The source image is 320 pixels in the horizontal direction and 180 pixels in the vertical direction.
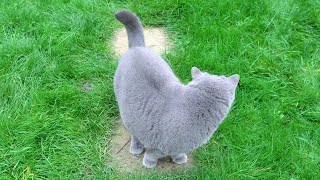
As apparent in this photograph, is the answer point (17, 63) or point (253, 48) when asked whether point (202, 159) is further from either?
point (17, 63)

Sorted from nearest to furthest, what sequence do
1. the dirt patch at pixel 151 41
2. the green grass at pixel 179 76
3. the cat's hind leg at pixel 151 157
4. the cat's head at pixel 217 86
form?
the cat's head at pixel 217 86 < the cat's hind leg at pixel 151 157 < the green grass at pixel 179 76 < the dirt patch at pixel 151 41

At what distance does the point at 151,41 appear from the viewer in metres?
3.34

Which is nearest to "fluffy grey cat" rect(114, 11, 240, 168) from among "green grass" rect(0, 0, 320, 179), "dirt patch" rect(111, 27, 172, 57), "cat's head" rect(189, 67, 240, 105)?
"cat's head" rect(189, 67, 240, 105)

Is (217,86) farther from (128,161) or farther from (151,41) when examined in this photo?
(151,41)

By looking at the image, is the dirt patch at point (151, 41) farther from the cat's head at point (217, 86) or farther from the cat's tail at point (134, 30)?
the cat's head at point (217, 86)

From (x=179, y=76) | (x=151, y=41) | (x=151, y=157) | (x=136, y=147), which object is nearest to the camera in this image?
(x=151, y=157)

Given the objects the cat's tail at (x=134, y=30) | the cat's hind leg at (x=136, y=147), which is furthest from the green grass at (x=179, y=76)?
the cat's tail at (x=134, y=30)

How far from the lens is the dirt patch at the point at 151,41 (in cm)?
324

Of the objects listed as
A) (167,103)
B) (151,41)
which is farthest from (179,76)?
(167,103)

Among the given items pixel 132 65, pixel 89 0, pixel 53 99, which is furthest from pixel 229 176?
pixel 89 0

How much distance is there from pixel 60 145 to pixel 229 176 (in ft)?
3.42

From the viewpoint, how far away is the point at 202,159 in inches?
93.9

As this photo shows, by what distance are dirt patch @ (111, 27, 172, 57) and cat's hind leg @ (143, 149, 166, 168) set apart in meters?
1.11

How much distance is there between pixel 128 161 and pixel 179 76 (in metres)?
0.81
